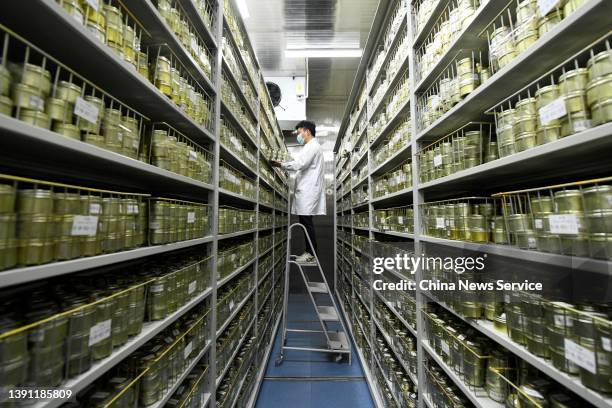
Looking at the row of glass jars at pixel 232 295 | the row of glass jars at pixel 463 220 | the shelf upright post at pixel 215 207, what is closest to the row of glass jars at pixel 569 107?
the row of glass jars at pixel 463 220

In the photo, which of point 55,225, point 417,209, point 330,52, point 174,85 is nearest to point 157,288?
point 55,225

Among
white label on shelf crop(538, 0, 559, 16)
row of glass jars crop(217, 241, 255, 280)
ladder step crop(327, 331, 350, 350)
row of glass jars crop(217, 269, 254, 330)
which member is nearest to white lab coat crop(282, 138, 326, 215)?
row of glass jars crop(217, 241, 255, 280)

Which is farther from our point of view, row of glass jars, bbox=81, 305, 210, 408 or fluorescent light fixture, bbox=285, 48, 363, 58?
fluorescent light fixture, bbox=285, 48, 363, 58

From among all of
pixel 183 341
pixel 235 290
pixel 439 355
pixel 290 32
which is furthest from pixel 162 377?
pixel 290 32

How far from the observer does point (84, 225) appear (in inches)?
30.2

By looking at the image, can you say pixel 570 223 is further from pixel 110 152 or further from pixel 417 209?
pixel 110 152

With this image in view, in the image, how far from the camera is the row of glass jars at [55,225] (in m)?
0.59

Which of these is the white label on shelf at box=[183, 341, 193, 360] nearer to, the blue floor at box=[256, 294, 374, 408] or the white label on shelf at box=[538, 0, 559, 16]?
the blue floor at box=[256, 294, 374, 408]

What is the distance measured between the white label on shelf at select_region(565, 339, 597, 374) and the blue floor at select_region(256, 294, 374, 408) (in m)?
2.35

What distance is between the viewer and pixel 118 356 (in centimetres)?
86

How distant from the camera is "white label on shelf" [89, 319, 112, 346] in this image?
776mm

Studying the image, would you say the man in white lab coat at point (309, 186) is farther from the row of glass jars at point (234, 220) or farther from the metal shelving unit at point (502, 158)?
the metal shelving unit at point (502, 158)

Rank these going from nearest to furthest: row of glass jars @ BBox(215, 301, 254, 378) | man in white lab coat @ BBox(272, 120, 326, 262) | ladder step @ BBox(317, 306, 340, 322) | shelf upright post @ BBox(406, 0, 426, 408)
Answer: shelf upright post @ BBox(406, 0, 426, 408)
row of glass jars @ BBox(215, 301, 254, 378)
ladder step @ BBox(317, 306, 340, 322)
man in white lab coat @ BBox(272, 120, 326, 262)

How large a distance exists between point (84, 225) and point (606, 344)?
1315 mm
